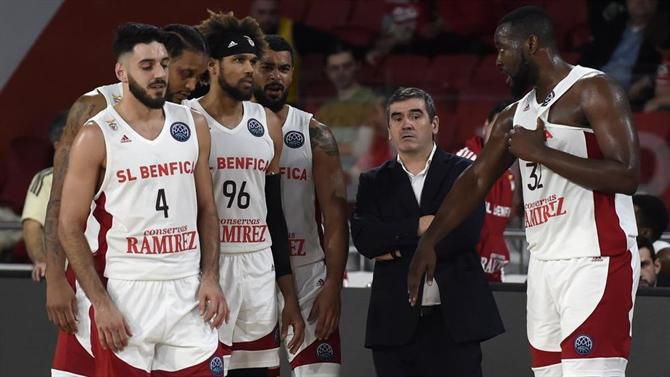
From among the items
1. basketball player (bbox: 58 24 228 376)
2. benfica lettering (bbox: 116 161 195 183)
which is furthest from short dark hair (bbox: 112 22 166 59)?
benfica lettering (bbox: 116 161 195 183)

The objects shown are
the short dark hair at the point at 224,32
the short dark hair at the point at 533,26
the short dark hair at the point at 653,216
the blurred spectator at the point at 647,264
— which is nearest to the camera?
the short dark hair at the point at 533,26

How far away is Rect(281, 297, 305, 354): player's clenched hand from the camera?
6027mm

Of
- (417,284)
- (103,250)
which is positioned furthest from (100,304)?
(417,284)

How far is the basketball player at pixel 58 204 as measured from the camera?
5.41 metres

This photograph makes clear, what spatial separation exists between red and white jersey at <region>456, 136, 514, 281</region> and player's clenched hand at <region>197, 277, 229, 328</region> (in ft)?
8.23

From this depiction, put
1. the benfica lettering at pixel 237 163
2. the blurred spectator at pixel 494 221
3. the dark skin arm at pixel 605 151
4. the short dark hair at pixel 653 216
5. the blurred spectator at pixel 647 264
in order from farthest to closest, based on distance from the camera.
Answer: the blurred spectator at pixel 494 221 → the short dark hair at pixel 653 216 → the blurred spectator at pixel 647 264 → the benfica lettering at pixel 237 163 → the dark skin arm at pixel 605 151

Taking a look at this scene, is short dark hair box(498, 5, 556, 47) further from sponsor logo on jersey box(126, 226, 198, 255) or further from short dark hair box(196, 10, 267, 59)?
sponsor logo on jersey box(126, 226, 198, 255)

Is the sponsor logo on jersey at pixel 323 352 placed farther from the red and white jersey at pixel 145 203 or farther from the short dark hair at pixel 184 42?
the short dark hair at pixel 184 42

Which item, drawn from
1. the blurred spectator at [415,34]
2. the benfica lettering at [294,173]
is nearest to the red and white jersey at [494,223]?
the benfica lettering at [294,173]

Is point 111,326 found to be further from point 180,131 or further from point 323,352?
point 323,352

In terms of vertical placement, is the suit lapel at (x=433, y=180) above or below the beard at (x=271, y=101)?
below

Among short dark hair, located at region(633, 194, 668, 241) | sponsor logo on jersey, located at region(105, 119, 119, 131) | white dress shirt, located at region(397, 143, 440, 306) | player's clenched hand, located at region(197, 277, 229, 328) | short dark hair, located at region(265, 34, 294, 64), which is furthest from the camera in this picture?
short dark hair, located at region(633, 194, 668, 241)

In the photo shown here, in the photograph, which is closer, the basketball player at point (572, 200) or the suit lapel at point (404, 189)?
the basketball player at point (572, 200)

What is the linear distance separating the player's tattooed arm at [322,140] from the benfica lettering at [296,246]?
428 millimetres
